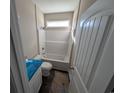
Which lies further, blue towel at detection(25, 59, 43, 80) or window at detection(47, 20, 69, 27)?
window at detection(47, 20, 69, 27)

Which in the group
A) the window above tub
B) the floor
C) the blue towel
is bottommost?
the floor

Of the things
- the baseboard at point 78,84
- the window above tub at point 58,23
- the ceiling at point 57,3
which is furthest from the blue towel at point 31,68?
the window above tub at point 58,23

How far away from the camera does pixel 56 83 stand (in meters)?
2.06

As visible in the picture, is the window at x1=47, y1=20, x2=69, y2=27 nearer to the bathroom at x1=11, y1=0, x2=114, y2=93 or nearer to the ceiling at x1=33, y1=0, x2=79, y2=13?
the bathroom at x1=11, y1=0, x2=114, y2=93

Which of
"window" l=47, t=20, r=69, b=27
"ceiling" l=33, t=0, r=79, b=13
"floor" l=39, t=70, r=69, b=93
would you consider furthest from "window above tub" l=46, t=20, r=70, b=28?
"floor" l=39, t=70, r=69, b=93

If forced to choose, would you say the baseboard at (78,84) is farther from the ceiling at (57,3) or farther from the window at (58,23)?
the window at (58,23)

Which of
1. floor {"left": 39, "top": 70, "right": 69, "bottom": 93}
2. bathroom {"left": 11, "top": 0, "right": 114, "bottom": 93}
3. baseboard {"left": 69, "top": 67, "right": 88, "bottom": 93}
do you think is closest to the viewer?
bathroom {"left": 11, "top": 0, "right": 114, "bottom": 93}

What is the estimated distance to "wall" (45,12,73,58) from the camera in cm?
307

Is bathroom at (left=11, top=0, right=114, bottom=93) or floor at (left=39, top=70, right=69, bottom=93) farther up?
bathroom at (left=11, top=0, right=114, bottom=93)

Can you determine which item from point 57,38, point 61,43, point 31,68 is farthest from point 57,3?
point 31,68
